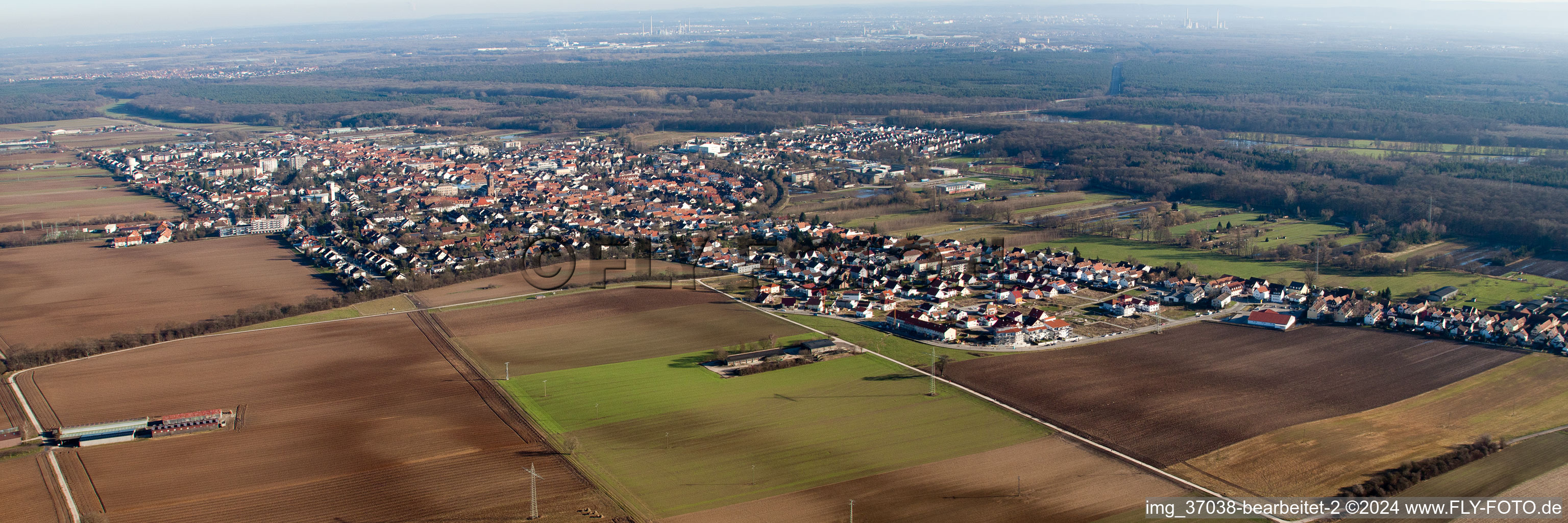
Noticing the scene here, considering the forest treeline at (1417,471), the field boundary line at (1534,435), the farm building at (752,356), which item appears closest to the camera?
the forest treeline at (1417,471)

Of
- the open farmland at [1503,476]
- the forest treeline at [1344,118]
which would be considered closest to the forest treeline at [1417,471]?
the open farmland at [1503,476]

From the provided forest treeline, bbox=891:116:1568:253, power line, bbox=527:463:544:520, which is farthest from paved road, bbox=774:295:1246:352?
forest treeline, bbox=891:116:1568:253

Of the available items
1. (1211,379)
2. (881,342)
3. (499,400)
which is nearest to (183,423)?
(499,400)

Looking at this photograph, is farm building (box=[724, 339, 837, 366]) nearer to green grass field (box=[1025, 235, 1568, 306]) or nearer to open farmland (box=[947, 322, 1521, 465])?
open farmland (box=[947, 322, 1521, 465])

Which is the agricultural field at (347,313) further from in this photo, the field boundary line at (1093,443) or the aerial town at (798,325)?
the field boundary line at (1093,443)

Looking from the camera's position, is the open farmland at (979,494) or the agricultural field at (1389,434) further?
the agricultural field at (1389,434)

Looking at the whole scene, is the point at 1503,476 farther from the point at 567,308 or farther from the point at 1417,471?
the point at 567,308

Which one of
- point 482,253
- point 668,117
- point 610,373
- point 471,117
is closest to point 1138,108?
point 668,117
